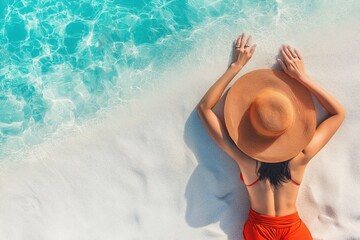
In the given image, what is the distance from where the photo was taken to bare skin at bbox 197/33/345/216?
4781 mm

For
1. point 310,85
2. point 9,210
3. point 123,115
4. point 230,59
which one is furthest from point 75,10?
point 310,85

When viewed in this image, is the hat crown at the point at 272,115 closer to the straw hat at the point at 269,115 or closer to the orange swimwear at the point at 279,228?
the straw hat at the point at 269,115

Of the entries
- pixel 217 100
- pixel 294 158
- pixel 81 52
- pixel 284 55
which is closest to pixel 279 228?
pixel 294 158

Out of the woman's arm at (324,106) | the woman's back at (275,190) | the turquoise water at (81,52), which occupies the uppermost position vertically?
the turquoise water at (81,52)

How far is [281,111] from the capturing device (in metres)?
4.30

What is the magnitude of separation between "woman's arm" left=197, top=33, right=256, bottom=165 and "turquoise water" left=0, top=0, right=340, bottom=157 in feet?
1.94

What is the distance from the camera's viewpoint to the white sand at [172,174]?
526 centimetres

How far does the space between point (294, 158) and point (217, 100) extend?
4.48 feet

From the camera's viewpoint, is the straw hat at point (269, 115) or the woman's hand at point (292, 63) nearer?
the straw hat at point (269, 115)

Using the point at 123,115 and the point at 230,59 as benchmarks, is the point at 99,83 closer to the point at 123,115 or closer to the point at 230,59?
the point at 123,115

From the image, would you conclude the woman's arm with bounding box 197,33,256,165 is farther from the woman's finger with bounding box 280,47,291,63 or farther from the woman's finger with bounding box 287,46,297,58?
the woman's finger with bounding box 287,46,297,58

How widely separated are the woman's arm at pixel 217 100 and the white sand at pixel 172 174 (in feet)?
0.64

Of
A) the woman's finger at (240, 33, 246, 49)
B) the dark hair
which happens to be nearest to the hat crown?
the dark hair

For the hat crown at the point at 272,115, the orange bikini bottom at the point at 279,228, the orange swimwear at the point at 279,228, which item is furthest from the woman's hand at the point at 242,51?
the orange bikini bottom at the point at 279,228
